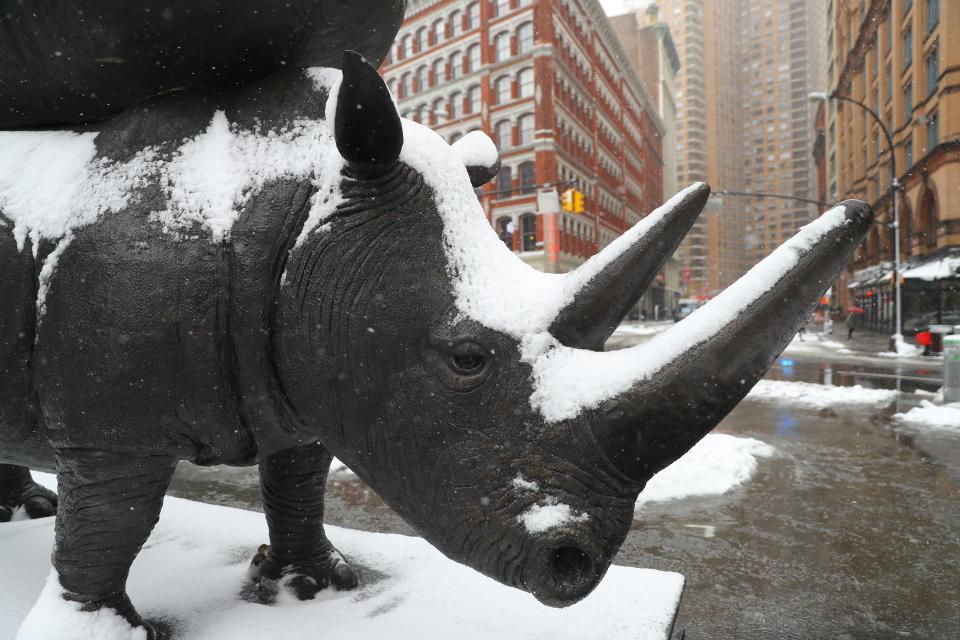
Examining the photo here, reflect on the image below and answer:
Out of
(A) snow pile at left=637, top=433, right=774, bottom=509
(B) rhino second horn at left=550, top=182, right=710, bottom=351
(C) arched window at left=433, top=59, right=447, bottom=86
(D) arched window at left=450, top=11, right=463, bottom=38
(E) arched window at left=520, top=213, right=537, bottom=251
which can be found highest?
(D) arched window at left=450, top=11, right=463, bottom=38

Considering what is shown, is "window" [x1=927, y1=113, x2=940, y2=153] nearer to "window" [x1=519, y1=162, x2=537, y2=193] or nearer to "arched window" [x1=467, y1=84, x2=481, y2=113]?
"window" [x1=519, y1=162, x2=537, y2=193]

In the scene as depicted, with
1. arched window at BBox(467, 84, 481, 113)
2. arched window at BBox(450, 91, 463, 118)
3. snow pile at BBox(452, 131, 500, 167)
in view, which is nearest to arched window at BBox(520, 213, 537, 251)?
arched window at BBox(467, 84, 481, 113)

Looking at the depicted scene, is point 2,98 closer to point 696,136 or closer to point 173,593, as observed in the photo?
point 173,593

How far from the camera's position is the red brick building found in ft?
101

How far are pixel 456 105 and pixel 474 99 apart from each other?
116 cm

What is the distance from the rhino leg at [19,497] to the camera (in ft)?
10.8

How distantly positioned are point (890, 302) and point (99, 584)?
30.6 metres

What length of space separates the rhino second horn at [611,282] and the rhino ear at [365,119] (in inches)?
20.5

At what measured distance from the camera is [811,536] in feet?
13.6

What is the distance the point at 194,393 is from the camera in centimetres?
163

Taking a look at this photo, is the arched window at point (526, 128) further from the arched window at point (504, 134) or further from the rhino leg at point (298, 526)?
the rhino leg at point (298, 526)

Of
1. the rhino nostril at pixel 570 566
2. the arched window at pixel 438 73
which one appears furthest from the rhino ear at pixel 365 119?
the arched window at pixel 438 73

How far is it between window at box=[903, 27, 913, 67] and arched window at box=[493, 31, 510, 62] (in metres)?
17.2

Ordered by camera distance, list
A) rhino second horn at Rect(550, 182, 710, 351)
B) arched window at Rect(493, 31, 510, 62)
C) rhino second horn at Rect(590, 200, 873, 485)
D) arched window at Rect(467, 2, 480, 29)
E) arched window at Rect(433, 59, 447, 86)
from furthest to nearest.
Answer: arched window at Rect(433, 59, 447, 86) < arched window at Rect(467, 2, 480, 29) < arched window at Rect(493, 31, 510, 62) < rhino second horn at Rect(550, 182, 710, 351) < rhino second horn at Rect(590, 200, 873, 485)
